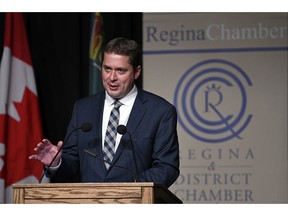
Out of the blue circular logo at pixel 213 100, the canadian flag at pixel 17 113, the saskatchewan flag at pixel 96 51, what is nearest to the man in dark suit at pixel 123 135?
the saskatchewan flag at pixel 96 51

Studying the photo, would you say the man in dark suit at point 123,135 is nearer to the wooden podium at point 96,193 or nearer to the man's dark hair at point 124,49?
the man's dark hair at point 124,49

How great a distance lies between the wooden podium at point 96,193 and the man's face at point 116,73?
927 millimetres

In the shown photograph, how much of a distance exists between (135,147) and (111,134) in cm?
16

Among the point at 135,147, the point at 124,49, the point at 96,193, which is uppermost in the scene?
the point at 124,49

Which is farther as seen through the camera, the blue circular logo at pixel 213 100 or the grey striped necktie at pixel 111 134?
the blue circular logo at pixel 213 100

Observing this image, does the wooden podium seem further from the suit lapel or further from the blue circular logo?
the blue circular logo

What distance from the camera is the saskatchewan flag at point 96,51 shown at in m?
6.24

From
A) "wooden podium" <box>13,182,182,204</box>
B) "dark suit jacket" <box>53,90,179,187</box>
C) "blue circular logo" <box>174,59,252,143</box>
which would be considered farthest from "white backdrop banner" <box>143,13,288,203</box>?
"wooden podium" <box>13,182,182,204</box>

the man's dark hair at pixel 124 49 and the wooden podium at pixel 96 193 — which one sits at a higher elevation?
the man's dark hair at pixel 124 49

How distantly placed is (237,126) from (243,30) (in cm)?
77

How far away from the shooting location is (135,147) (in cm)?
424

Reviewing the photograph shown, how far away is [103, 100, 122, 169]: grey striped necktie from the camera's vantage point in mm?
4242

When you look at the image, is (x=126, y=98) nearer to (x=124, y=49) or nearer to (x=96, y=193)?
(x=124, y=49)

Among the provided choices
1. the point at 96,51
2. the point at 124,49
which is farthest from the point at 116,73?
the point at 96,51
